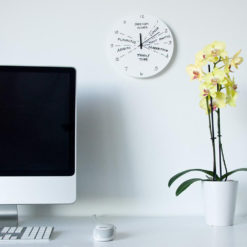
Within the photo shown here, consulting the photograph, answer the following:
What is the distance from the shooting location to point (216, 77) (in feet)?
3.90

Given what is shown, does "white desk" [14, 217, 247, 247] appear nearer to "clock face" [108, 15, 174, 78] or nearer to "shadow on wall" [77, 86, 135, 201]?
"shadow on wall" [77, 86, 135, 201]

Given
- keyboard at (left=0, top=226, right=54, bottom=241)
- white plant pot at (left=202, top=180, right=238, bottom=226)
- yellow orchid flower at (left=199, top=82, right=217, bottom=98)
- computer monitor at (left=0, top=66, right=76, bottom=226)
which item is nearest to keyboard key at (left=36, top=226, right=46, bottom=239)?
keyboard at (left=0, top=226, right=54, bottom=241)

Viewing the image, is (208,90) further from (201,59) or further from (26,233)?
(26,233)

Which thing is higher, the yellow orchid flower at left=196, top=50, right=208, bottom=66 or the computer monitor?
the yellow orchid flower at left=196, top=50, right=208, bottom=66

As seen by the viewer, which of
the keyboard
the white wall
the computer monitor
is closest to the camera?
the keyboard

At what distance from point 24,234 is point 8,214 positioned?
0.26 meters

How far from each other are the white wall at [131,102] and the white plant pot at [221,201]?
233mm

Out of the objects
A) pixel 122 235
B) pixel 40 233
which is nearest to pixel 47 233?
pixel 40 233

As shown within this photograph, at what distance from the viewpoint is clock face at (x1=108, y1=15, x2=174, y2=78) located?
144 centimetres

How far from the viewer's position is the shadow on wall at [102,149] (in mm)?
1419

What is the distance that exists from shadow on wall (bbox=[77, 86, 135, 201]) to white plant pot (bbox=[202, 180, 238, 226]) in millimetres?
339

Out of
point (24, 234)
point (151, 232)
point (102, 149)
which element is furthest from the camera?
point (102, 149)

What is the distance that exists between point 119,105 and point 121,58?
18 cm

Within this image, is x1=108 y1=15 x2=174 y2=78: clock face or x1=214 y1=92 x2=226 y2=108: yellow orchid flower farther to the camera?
x1=108 y1=15 x2=174 y2=78: clock face
